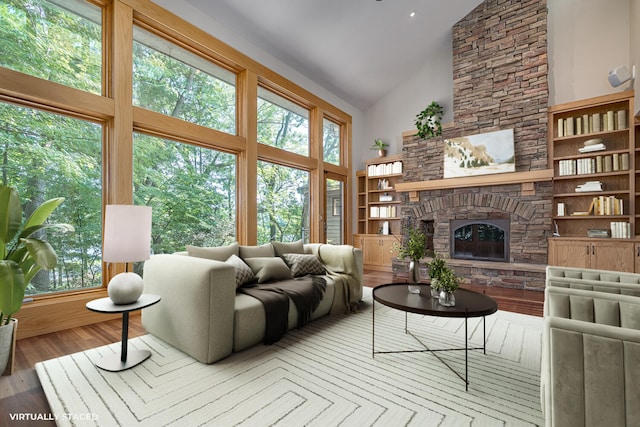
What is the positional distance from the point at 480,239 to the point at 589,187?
5.54ft

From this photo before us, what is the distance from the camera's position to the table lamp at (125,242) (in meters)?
2.01

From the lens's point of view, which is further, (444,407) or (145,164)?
(145,164)

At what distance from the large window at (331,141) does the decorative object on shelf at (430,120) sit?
1.75 m

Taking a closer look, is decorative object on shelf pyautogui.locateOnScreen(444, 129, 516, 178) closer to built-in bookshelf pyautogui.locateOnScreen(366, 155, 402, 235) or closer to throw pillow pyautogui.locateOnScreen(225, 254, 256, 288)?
built-in bookshelf pyautogui.locateOnScreen(366, 155, 402, 235)

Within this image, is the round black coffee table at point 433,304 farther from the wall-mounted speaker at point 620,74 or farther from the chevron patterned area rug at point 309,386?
the wall-mounted speaker at point 620,74

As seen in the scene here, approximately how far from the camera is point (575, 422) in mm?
939

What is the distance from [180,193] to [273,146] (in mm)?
1828

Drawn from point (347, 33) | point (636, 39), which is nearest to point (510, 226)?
point (636, 39)

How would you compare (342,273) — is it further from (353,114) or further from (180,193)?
(353,114)

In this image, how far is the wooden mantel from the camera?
4684mm

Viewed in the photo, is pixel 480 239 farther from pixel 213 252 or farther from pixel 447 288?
pixel 213 252

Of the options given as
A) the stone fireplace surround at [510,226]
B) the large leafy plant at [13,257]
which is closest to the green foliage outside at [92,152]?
the large leafy plant at [13,257]

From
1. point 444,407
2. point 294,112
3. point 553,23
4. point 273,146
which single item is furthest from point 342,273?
point 553,23

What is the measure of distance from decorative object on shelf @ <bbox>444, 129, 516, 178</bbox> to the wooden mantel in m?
0.10
